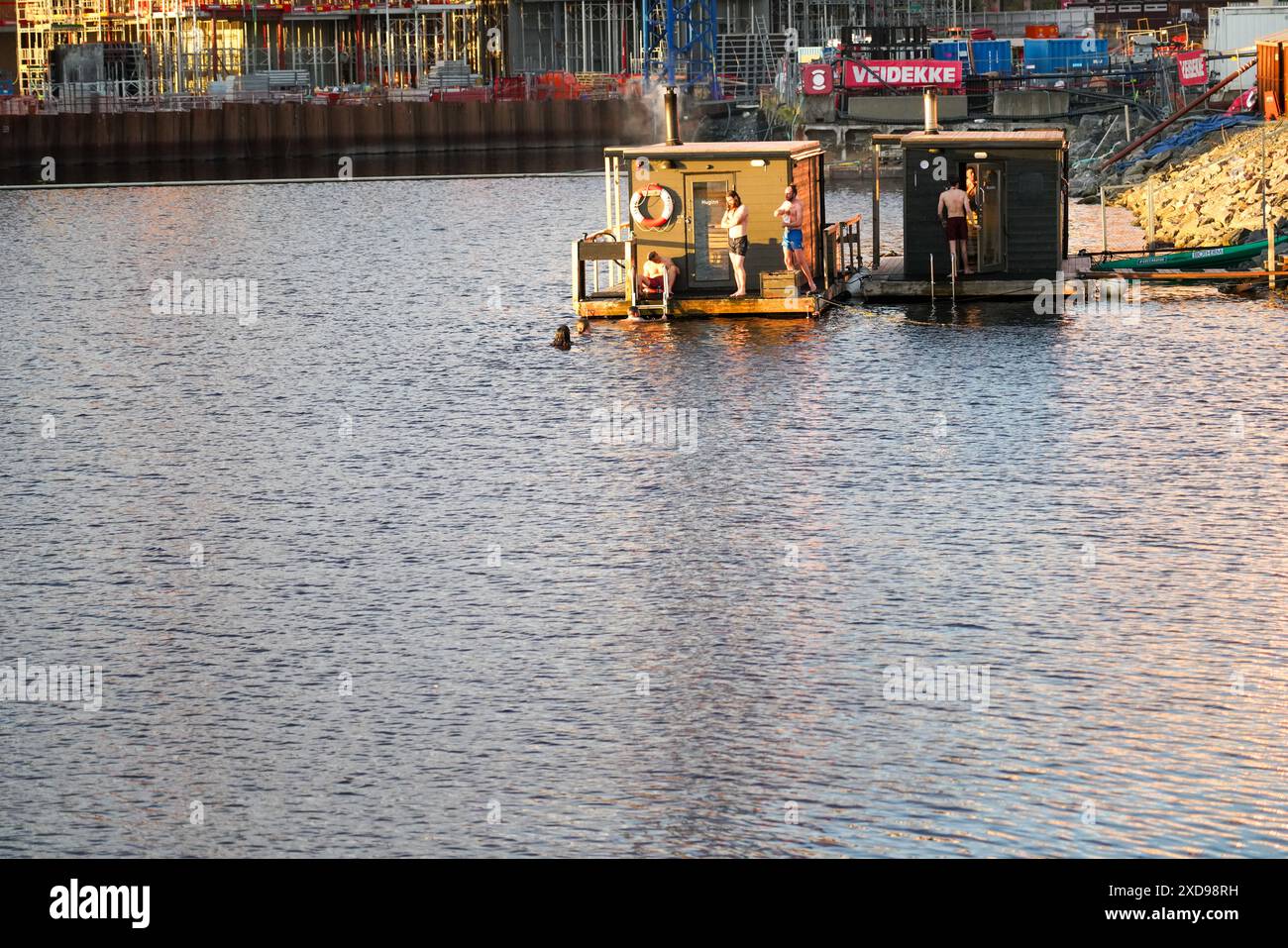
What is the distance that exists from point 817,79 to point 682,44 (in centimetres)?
2827

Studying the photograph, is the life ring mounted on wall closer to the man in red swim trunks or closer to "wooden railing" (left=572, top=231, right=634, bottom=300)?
"wooden railing" (left=572, top=231, right=634, bottom=300)

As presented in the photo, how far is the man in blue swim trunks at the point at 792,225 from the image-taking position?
39.2m

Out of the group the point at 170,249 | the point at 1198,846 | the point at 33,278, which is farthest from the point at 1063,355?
the point at 170,249

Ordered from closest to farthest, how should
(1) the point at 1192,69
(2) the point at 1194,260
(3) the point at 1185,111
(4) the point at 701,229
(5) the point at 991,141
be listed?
1. (4) the point at 701,229
2. (5) the point at 991,141
3. (2) the point at 1194,260
4. (3) the point at 1185,111
5. (1) the point at 1192,69

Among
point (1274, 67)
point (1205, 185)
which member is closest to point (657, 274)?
point (1205, 185)

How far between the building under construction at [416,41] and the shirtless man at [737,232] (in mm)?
77424

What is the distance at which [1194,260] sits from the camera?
4497 cm

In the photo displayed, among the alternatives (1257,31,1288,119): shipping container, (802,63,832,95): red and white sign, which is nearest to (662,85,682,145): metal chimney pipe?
(1257,31,1288,119): shipping container

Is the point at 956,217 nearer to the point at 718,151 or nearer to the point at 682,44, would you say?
the point at 718,151

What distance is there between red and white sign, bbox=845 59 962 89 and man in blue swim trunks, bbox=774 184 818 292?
54.2m

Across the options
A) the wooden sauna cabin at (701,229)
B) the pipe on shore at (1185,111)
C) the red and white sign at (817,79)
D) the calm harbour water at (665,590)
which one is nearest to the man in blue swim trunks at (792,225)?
the wooden sauna cabin at (701,229)

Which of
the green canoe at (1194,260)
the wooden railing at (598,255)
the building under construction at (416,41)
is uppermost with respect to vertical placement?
the building under construction at (416,41)

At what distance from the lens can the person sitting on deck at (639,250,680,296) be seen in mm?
40875

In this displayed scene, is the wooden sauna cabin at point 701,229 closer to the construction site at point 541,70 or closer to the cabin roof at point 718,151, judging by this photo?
the cabin roof at point 718,151
